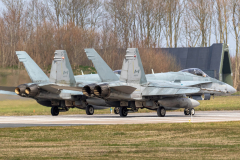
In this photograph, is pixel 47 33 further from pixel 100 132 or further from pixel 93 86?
pixel 100 132

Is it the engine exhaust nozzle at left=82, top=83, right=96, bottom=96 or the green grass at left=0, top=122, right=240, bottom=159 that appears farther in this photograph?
the engine exhaust nozzle at left=82, top=83, right=96, bottom=96

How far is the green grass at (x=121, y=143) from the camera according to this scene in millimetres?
10453

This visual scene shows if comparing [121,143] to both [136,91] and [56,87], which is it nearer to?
[136,91]

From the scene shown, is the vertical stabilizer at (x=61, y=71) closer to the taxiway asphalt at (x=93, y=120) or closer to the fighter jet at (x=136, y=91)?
the taxiway asphalt at (x=93, y=120)

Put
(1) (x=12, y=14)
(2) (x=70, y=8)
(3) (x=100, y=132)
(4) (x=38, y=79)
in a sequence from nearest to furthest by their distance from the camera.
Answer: (3) (x=100, y=132), (4) (x=38, y=79), (1) (x=12, y=14), (2) (x=70, y=8)

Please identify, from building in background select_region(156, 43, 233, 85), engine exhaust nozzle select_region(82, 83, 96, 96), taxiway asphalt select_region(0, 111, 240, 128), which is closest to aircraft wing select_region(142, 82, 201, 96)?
taxiway asphalt select_region(0, 111, 240, 128)

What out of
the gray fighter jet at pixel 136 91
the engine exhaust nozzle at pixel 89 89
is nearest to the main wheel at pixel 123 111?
the gray fighter jet at pixel 136 91

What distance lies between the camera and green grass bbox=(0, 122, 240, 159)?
10.5m

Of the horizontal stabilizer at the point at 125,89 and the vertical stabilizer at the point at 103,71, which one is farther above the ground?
the vertical stabilizer at the point at 103,71

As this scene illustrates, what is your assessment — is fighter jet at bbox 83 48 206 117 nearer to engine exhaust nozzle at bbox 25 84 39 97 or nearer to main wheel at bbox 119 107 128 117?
main wheel at bbox 119 107 128 117

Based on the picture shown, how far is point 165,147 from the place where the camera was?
1173 cm

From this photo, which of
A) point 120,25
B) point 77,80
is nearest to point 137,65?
point 77,80

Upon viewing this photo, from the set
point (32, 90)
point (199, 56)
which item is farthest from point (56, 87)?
point (199, 56)

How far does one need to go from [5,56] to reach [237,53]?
138ft
